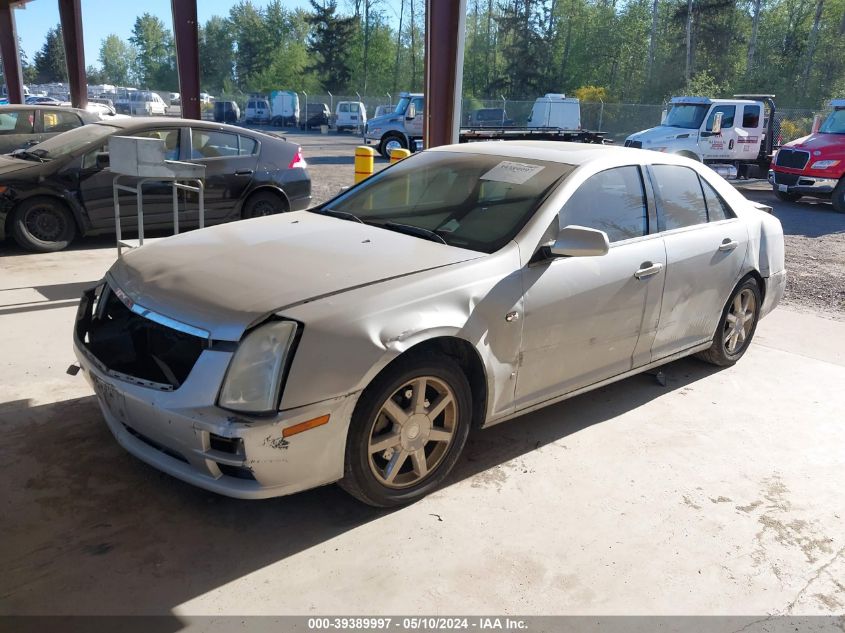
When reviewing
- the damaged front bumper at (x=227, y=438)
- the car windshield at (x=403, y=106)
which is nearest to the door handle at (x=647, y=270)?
the damaged front bumper at (x=227, y=438)

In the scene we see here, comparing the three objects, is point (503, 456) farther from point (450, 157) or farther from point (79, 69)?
point (79, 69)

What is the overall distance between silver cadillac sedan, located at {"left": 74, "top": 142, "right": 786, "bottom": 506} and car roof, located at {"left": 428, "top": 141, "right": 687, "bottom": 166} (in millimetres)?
24

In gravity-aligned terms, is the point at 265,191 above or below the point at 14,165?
below

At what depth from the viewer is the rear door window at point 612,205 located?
153 inches

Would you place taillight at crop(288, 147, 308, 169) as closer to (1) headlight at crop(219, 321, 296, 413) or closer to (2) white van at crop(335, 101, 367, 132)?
(1) headlight at crop(219, 321, 296, 413)

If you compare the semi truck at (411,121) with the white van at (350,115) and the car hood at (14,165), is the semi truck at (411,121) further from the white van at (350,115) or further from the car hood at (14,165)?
the white van at (350,115)

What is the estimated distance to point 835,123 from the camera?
16.0m

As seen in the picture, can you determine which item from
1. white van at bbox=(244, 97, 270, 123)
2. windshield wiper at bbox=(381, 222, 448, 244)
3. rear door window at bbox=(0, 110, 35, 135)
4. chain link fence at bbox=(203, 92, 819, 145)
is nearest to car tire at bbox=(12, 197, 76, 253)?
rear door window at bbox=(0, 110, 35, 135)

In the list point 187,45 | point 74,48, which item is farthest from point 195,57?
point 74,48

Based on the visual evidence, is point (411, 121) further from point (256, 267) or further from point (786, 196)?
point (256, 267)

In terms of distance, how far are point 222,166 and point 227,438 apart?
6.58 metres

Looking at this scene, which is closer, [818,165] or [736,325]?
[736,325]

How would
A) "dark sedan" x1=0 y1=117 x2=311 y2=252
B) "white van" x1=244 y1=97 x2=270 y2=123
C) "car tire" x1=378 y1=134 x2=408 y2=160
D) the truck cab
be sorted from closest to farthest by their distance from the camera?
1. "dark sedan" x1=0 y1=117 x2=311 y2=252
2. the truck cab
3. "car tire" x1=378 y1=134 x2=408 y2=160
4. "white van" x1=244 y1=97 x2=270 y2=123

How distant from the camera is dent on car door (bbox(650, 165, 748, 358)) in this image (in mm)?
4383
